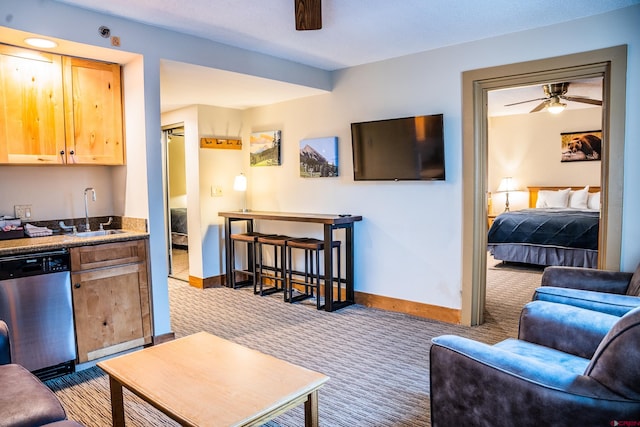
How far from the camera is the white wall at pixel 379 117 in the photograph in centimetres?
302

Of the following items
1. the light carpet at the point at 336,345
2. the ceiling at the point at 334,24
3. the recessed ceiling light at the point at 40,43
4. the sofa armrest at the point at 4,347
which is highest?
the ceiling at the point at 334,24

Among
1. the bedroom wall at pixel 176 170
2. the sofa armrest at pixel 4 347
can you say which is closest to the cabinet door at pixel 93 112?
the sofa armrest at pixel 4 347

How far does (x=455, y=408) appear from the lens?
1699 millimetres

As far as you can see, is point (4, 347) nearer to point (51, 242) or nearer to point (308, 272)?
point (51, 242)

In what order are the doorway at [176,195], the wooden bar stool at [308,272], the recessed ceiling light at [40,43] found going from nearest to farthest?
the recessed ceiling light at [40,43] → the wooden bar stool at [308,272] → the doorway at [176,195]

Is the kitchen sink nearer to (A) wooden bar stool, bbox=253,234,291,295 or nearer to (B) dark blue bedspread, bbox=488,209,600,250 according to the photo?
(A) wooden bar stool, bbox=253,234,291,295

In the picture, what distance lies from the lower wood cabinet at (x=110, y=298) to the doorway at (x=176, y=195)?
2.53 m

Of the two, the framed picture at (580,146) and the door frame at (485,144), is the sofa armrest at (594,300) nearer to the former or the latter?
the door frame at (485,144)

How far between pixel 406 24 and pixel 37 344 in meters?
3.38

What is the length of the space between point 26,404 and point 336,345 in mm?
2209

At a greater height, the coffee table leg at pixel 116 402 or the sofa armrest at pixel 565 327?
the sofa armrest at pixel 565 327

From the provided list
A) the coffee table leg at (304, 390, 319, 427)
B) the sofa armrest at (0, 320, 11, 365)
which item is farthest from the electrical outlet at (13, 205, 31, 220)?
the coffee table leg at (304, 390, 319, 427)

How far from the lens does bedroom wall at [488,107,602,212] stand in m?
7.68

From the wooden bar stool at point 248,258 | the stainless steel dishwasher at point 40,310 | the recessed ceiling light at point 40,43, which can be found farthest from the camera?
the wooden bar stool at point 248,258
